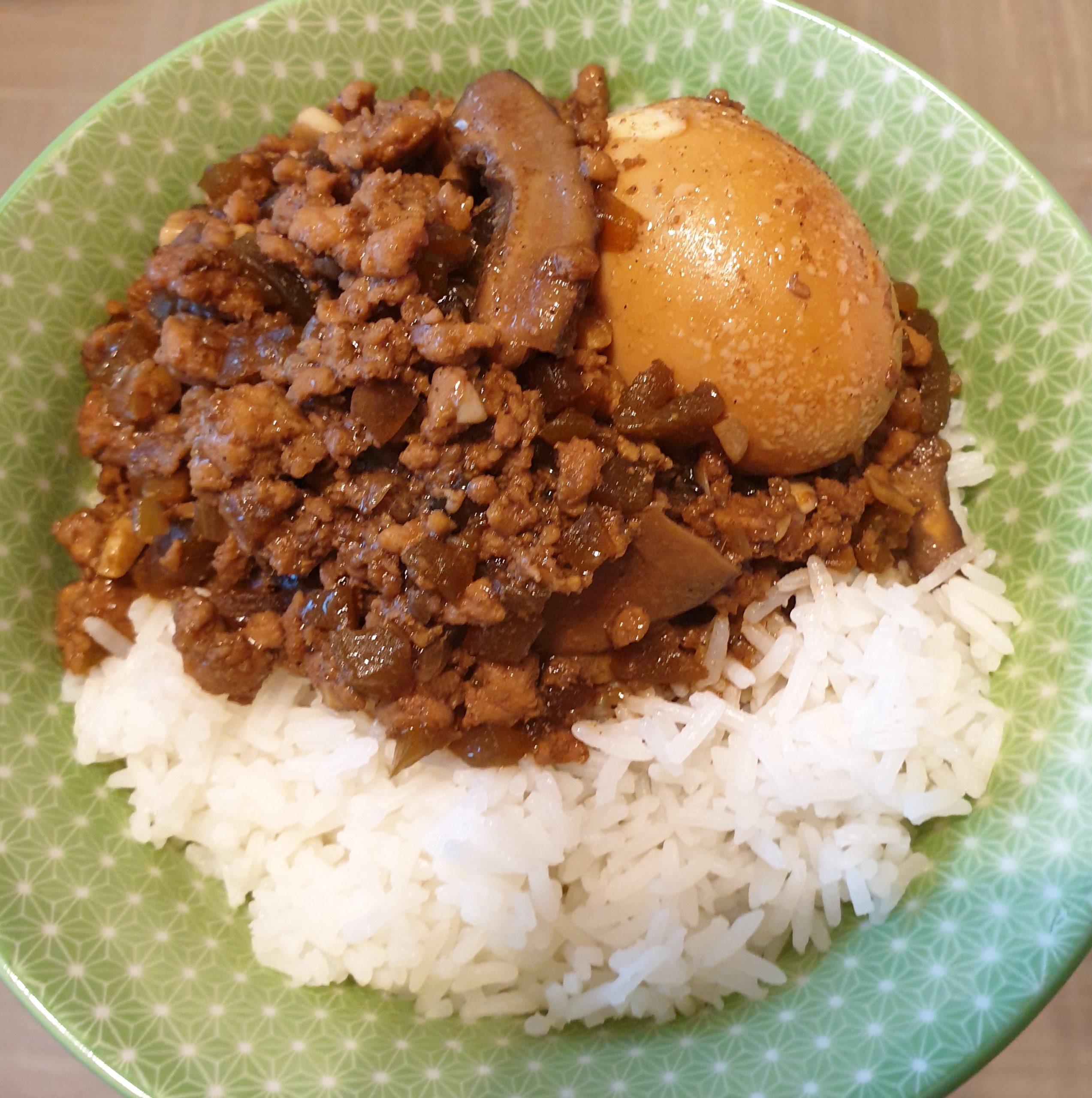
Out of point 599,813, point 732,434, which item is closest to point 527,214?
point 732,434

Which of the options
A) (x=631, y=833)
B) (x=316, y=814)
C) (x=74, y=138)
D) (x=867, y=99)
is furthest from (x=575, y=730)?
(x=74, y=138)

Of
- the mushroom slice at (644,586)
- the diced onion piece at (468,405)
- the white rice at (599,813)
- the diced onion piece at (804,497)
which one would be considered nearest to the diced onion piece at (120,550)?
the white rice at (599,813)

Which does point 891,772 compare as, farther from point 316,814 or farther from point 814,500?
point 316,814

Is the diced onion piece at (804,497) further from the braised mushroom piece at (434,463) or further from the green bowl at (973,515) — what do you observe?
the green bowl at (973,515)

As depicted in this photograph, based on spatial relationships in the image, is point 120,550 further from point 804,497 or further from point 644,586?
point 804,497

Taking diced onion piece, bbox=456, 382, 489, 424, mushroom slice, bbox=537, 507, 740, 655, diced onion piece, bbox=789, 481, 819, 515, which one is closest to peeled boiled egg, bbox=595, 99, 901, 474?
diced onion piece, bbox=789, 481, 819, 515
